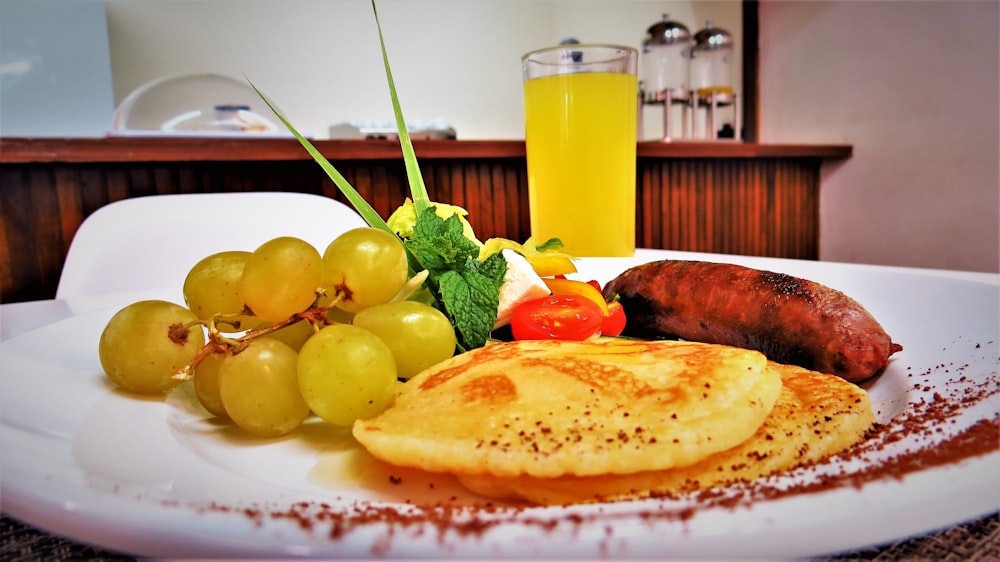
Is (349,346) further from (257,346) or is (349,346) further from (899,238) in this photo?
(899,238)

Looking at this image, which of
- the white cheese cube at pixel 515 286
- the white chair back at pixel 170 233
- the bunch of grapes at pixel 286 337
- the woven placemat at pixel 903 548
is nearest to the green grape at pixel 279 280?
the bunch of grapes at pixel 286 337

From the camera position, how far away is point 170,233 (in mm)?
1855

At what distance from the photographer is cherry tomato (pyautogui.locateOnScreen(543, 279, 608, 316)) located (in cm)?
115

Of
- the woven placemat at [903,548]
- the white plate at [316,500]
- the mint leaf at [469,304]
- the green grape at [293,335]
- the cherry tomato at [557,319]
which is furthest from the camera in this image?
the cherry tomato at [557,319]

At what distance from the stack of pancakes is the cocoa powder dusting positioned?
0.10 metres

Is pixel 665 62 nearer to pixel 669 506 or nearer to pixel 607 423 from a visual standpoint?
pixel 607 423

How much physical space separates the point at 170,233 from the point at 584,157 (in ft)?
4.02

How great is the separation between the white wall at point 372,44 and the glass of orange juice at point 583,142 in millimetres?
3622

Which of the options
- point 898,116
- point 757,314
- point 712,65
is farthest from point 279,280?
point 712,65

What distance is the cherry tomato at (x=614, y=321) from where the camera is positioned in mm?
1178

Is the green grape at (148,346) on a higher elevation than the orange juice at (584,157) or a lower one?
lower

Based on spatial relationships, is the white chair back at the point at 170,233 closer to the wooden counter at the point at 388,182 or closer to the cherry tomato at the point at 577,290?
the wooden counter at the point at 388,182

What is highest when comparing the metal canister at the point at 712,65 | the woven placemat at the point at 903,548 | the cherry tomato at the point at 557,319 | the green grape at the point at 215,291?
the metal canister at the point at 712,65

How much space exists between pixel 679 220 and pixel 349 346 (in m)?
3.05
